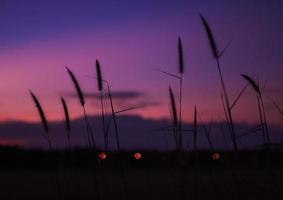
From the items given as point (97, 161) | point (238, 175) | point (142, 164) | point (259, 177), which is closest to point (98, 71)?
point (97, 161)

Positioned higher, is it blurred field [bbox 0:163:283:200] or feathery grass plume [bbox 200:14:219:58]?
feathery grass plume [bbox 200:14:219:58]

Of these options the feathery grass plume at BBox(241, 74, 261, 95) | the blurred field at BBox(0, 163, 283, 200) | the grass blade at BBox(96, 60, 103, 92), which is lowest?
the blurred field at BBox(0, 163, 283, 200)

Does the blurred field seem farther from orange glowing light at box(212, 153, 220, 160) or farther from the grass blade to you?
the grass blade

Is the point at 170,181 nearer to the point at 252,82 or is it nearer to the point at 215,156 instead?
the point at 215,156

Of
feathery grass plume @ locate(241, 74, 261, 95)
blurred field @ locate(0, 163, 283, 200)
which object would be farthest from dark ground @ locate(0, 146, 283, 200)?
feathery grass plume @ locate(241, 74, 261, 95)

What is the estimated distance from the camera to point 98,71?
5.15 meters

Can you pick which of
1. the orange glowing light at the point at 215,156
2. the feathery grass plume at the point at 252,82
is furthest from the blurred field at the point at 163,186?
the feathery grass plume at the point at 252,82

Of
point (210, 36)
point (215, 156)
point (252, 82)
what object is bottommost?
point (215, 156)

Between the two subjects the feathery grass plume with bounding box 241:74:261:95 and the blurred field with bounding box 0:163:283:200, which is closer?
the feathery grass plume with bounding box 241:74:261:95

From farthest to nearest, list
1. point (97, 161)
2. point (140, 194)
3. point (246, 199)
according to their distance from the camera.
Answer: point (140, 194)
point (97, 161)
point (246, 199)

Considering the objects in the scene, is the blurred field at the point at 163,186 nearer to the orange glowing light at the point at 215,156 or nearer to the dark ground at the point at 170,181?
the dark ground at the point at 170,181

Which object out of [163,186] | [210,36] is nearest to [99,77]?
[210,36]

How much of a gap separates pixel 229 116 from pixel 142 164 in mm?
9373

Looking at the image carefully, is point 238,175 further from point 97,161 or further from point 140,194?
point 140,194
